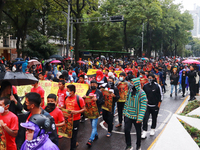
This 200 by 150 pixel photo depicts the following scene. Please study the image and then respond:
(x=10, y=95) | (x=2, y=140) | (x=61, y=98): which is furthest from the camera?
(x=61, y=98)

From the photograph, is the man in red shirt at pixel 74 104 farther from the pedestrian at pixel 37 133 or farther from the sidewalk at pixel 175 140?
the pedestrian at pixel 37 133

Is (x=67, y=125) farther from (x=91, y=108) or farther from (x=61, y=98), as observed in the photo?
(x=61, y=98)

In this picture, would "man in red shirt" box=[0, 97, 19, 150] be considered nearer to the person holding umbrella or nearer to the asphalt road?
the person holding umbrella

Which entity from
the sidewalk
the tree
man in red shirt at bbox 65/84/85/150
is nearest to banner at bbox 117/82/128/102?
the sidewalk

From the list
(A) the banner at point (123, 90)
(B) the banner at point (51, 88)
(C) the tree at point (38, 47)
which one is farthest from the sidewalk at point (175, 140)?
(C) the tree at point (38, 47)

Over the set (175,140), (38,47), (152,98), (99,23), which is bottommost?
(175,140)

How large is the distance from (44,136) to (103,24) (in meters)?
32.2

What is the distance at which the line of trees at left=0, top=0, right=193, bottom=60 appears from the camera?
81.6 feet

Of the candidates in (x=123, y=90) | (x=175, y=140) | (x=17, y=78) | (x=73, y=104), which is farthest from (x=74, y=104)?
(x=123, y=90)

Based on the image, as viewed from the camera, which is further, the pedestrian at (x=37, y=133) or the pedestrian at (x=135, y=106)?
the pedestrian at (x=135, y=106)

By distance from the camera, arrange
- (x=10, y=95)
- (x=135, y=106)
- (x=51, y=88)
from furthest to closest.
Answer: (x=51, y=88) < (x=135, y=106) < (x=10, y=95)

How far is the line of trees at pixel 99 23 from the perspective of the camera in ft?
81.6

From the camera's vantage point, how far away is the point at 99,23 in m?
33.5

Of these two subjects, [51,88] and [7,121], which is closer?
[7,121]
